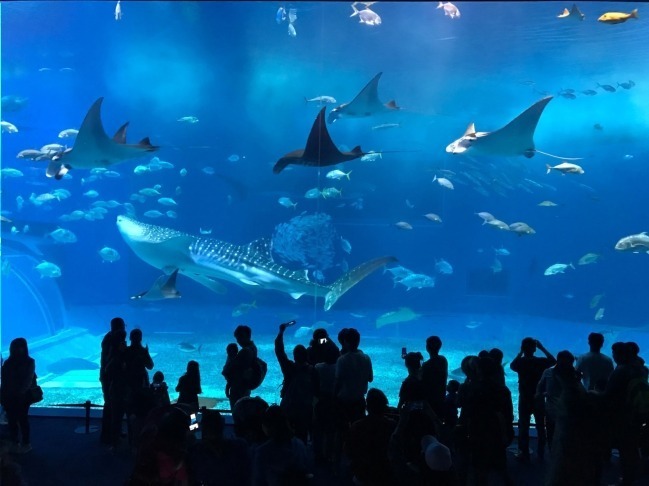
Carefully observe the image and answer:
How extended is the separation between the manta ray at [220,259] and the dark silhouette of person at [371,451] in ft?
14.2

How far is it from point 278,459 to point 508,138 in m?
6.60

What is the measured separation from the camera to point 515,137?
7.45m

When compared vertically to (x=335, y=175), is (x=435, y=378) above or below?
below

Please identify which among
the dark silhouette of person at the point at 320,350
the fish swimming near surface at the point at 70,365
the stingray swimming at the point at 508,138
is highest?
the stingray swimming at the point at 508,138

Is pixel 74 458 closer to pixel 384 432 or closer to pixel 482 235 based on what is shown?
pixel 384 432

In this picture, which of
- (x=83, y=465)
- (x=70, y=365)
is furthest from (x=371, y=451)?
(x=70, y=365)

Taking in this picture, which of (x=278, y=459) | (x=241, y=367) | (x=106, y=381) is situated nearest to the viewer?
(x=278, y=459)

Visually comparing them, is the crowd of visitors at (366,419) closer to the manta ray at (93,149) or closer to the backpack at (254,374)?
the backpack at (254,374)

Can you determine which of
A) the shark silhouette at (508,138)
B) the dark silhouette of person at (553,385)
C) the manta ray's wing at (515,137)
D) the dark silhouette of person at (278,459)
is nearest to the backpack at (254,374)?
the dark silhouette of person at (278,459)

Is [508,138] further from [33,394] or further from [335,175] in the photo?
[33,394]

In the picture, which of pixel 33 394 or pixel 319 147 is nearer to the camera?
pixel 33 394

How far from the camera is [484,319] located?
20.0 metres

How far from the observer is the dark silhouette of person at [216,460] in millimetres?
2049

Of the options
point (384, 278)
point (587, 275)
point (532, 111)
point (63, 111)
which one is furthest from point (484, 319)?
point (63, 111)
